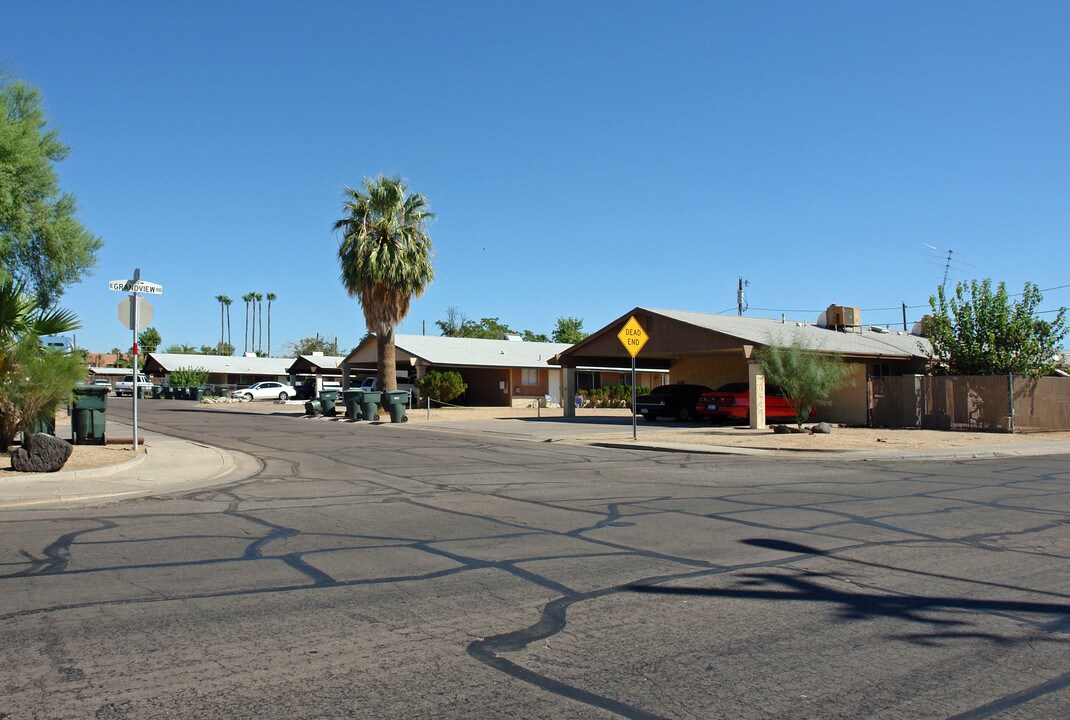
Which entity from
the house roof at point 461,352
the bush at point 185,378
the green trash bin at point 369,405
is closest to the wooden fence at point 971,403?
the green trash bin at point 369,405

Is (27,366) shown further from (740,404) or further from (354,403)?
(740,404)

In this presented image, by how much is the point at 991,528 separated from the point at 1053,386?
883 inches

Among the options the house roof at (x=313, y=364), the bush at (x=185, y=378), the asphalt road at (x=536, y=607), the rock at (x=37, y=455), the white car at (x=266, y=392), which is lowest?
the asphalt road at (x=536, y=607)

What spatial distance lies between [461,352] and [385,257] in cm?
1361

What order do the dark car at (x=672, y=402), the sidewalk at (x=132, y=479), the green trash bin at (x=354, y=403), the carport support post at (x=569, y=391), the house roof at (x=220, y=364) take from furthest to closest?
the house roof at (x=220, y=364) < the carport support post at (x=569, y=391) < the green trash bin at (x=354, y=403) < the dark car at (x=672, y=402) < the sidewalk at (x=132, y=479)

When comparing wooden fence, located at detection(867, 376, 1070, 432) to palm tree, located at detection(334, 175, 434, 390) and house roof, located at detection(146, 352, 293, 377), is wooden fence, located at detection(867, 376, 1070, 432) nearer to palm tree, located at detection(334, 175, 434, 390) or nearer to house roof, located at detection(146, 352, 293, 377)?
palm tree, located at detection(334, 175, 434, 390)

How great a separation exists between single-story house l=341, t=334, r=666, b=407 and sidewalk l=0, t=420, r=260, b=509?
30.5 m

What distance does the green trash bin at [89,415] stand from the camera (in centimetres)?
1845

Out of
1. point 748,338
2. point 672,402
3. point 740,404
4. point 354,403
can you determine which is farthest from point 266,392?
point 748,338

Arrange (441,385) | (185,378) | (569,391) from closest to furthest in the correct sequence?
(569,391), (441,385), (185,378)

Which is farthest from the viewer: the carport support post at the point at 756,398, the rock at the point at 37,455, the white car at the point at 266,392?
the white car at the point at 266,392

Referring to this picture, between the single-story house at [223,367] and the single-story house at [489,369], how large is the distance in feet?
99.0

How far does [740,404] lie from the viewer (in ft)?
100

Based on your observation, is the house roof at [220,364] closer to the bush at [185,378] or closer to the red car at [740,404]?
the bush at [185,378]
